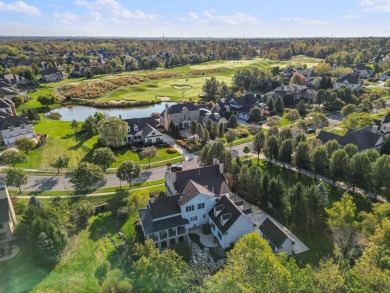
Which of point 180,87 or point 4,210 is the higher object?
point 4,210

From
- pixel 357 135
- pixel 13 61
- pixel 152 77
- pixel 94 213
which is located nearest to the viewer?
pixel 94 213

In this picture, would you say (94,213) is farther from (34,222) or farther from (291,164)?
(291,164)

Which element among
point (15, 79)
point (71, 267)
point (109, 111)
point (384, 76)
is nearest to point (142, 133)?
point (109, 111)

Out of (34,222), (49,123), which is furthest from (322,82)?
(34,222)

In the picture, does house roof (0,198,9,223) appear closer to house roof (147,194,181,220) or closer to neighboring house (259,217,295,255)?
house roof (147,194,181,220)

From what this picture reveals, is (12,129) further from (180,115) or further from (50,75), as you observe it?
(50,75)
